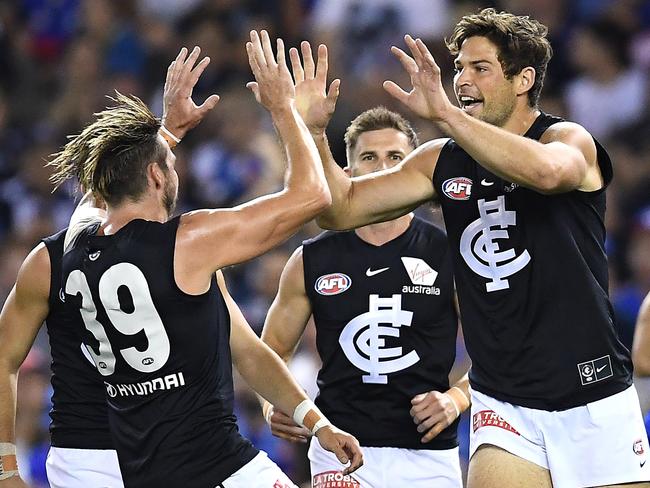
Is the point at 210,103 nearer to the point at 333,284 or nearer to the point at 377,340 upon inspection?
the point at 333,284

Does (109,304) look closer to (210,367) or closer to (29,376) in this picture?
(210,367)

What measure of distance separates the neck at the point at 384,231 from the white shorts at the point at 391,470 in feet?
3.29

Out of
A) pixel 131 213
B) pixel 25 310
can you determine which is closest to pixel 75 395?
pixel 25 310

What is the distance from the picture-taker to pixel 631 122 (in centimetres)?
912

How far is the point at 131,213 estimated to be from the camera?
450 centimetres

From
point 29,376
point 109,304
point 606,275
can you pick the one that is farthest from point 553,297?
point 29,376

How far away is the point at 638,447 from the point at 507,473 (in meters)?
0.50

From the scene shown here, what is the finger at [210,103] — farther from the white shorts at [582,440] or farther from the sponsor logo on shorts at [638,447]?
the sponsor logo on shorts at [638,447]

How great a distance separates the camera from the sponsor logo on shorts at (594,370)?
4.66 metres

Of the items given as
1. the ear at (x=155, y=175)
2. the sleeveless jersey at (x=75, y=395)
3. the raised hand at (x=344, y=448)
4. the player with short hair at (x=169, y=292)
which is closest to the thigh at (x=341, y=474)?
the raised hand at (x=344, y=448)

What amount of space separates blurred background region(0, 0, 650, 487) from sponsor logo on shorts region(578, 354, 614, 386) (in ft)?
8.45

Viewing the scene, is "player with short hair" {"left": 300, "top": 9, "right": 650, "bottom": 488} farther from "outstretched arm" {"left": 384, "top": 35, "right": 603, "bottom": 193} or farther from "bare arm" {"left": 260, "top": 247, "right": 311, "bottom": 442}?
"bare arm" {"left": 260, "top": 247, "right": 311, "bottom": 442}

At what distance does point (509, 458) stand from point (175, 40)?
797cm

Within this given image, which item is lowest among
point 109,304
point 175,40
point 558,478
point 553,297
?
point 558,478
